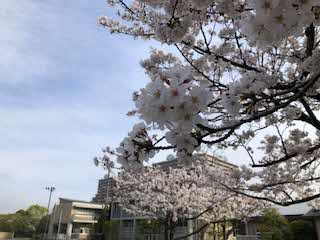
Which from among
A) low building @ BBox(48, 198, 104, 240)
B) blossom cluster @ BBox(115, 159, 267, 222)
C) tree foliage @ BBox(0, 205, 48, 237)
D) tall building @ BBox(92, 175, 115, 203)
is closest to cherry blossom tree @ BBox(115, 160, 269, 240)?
blossom cluster @ BBox(115, 159, 267, 222)

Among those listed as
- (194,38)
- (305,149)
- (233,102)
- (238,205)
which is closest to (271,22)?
(233,102)

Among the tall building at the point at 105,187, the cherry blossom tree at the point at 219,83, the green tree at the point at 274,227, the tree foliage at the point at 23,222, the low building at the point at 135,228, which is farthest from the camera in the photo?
the tree foliage at the point at 23,222

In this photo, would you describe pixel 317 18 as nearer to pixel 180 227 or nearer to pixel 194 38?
pixel 194 38

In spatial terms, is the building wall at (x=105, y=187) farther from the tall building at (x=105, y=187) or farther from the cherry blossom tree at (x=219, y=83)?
the cherry blossom tree at (x=219, y=83)

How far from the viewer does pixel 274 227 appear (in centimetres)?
1384

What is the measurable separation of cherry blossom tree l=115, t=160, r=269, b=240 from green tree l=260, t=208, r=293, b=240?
2.26ft

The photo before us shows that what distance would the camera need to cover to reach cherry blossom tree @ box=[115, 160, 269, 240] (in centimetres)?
1373

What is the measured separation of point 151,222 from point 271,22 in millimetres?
20955

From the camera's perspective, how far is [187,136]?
62.7 inches

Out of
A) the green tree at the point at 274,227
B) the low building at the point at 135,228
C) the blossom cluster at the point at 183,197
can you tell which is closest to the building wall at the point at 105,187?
the low building at the point at 135,228

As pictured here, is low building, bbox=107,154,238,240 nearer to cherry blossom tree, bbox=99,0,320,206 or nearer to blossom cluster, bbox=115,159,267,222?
blossom cluster, bbox=115,159,267,222

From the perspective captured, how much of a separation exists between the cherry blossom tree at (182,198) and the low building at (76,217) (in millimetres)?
30189

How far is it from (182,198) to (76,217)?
115 feet

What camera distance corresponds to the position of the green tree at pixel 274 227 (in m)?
13.6
